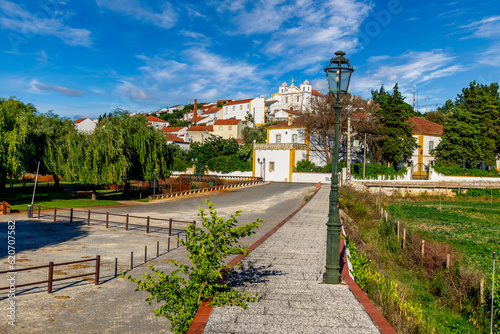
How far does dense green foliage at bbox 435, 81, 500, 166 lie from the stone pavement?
43.7m

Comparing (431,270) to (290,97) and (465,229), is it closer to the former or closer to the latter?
(465,229)

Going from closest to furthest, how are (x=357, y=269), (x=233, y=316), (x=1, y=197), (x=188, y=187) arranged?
(x=233, y=316), (x=357, y=269), (x=1, y=197), (x=188, y=187)

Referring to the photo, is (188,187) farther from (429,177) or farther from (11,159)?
(429,177)

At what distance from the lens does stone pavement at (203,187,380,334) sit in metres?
5.29

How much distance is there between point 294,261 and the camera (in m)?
9.84

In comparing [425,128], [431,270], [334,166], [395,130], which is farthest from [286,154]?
[334,166]

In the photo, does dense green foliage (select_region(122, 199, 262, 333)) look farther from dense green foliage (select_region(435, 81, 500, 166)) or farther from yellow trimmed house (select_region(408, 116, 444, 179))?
yellow trimmed house (select_region(408, 116, 444, 179))

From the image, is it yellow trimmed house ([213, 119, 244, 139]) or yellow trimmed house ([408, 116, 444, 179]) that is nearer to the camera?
yellow trimmed house ([408, 116, 444, 179])

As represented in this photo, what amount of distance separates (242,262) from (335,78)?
16.8 feet

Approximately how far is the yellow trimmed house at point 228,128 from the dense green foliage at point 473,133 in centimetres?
4463

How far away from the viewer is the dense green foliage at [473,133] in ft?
151

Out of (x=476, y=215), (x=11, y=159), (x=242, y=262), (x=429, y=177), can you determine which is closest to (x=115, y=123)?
(x=11, y=159)

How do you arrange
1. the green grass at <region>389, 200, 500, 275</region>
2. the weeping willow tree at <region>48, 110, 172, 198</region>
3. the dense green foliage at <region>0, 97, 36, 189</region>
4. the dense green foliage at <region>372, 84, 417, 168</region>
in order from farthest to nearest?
the dense green foliage at <region>372, 84, 417, 168</region>, the weeping willow tree at <region>48, 110, 172, 198</region>, the dense green foliage at <region>0, 97, 36, 189</region>, the green grass at <region>389, 200, 500, 275</region>

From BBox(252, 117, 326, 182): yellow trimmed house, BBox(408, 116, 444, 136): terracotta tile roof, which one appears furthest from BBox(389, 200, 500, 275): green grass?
BBox(408, 116, 444, 136): terracotta tile roof
